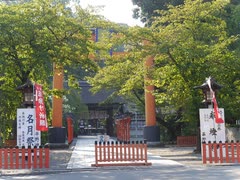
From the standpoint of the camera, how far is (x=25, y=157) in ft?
47.9

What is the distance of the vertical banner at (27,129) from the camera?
1558cm

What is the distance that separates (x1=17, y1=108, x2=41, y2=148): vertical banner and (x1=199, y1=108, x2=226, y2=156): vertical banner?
689 cm

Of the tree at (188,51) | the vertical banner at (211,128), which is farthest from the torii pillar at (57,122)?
the vertical banner at (211,128)

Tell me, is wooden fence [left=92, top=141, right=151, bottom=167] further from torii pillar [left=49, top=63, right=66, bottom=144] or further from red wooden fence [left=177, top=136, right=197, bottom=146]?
red wooden fence [left=177, top=136, right=197, bottom=146]

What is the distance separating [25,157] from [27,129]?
1.42 m

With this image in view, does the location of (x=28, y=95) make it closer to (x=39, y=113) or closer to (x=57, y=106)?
(x=39, y=113)

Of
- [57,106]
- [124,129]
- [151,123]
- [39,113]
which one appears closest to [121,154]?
[39,113]

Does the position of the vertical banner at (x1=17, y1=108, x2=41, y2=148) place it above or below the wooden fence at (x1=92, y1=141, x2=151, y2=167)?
above

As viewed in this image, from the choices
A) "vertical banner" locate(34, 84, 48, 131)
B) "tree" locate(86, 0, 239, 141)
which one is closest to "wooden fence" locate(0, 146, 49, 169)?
"vertical banner" locate(34, 84, 48, 131)

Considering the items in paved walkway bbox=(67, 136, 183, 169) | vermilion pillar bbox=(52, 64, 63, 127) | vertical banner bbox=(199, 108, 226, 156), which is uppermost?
vermilion pillar bbox=(52, 64, 63, 127)

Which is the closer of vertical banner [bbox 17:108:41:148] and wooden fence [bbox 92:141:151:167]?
wooden fence [bbox 92:141:151:167]

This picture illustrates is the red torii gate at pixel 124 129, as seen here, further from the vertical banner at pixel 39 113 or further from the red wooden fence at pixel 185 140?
the vertical banner at pixel 39 113

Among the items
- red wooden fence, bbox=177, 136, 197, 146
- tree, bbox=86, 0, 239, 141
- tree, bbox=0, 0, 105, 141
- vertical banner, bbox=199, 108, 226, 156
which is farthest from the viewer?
red wooden fence, bbox=177, 136, 197, 146

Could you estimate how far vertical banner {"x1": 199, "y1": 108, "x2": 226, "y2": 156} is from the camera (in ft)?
52.0
